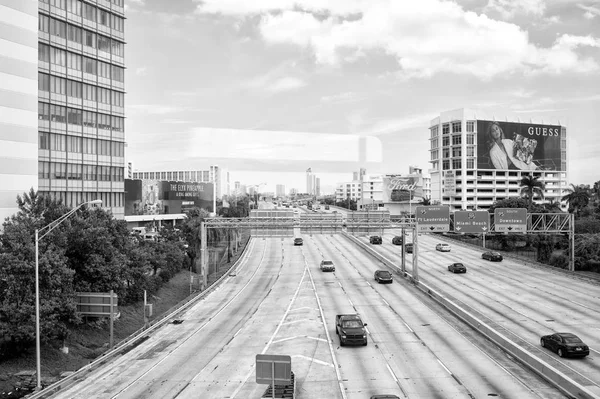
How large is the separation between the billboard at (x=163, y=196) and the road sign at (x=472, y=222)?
72730 mm

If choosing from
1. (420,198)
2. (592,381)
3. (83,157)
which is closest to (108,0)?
(83,157)

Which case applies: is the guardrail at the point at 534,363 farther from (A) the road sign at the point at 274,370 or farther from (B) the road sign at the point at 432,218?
(B) the road sign at the point at 432,218

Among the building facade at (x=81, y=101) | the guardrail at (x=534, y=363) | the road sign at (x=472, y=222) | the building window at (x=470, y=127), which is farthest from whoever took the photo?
the building window at (x=470, y=127)

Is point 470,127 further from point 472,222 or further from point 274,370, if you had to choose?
point 274,370

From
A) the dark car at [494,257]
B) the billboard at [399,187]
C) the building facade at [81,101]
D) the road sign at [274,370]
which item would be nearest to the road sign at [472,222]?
the dark car at [494,257]

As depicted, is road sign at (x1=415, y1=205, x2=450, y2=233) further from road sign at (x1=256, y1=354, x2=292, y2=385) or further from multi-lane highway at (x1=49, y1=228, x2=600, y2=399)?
road sign at (x1=256, y1=354, x2=292, y2=385)

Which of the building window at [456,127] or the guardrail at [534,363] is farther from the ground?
the building window at [456,127]

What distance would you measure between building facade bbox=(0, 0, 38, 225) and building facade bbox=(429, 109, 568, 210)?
4908 inches

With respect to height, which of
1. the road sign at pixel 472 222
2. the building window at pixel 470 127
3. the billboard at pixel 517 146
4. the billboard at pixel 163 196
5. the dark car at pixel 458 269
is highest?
the building window at pixel 470 127

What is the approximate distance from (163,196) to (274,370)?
116 m

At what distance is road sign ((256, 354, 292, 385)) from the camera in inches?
639

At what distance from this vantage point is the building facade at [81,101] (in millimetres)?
54344

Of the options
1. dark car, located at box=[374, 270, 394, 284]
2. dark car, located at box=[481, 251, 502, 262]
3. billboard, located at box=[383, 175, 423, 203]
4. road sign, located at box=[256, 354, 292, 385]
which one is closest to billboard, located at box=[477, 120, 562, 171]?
billboard, located at box=[383, 175, 423, 203]

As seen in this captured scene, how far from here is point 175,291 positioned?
5700 centimetres
